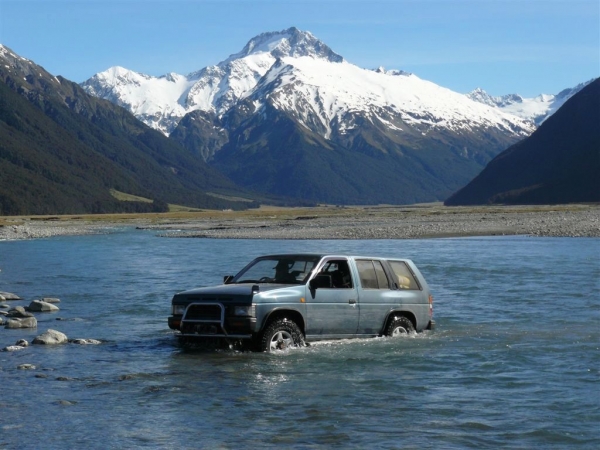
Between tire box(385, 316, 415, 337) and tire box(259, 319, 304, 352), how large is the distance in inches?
92.1

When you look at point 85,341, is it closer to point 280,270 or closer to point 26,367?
point 26,367

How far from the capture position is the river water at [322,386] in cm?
1170

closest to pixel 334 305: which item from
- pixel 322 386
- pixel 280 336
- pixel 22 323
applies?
pixel 280 336

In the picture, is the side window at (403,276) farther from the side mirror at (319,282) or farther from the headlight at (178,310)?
the headlight at (178,310)

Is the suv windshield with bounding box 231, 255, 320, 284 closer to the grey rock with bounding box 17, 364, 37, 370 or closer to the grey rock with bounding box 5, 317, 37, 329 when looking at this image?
the grey rock with bounding box 17, 364, 37, 370

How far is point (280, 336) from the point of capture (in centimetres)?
1733

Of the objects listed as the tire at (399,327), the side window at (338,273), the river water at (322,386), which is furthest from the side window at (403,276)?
the side window at (338,273)

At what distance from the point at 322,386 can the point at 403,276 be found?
221 inches

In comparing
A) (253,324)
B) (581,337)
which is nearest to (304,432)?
(253,324)

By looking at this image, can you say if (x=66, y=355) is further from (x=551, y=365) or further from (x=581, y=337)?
(x=581, y=337)

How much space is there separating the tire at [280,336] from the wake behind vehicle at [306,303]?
18 millimetres

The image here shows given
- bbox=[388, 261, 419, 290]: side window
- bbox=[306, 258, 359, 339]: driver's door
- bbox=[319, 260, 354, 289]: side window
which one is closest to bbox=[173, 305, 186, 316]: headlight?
bbox=[306, 258, 359, 339]: driver's door

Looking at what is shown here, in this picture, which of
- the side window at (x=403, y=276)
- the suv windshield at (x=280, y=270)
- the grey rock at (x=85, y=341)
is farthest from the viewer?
the side window at (x=403, y=276)

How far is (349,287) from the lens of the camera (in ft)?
60.7
